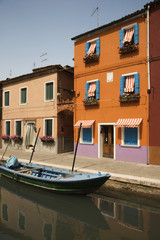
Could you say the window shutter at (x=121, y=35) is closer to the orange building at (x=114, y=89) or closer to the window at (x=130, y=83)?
the orange building at (x=114, y=89)

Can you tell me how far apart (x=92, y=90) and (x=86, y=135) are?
3.41 m

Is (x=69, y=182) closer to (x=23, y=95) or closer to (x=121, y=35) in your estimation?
(x=121, y=35)

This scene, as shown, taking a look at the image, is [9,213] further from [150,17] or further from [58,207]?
Result: [150,17]

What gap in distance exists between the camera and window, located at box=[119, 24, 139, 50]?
1174cm

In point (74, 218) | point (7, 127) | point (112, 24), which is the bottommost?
point (74, 218)

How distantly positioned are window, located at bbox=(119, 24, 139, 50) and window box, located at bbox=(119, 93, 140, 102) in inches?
117

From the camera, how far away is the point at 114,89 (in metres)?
12.7

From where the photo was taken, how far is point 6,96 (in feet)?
67.5

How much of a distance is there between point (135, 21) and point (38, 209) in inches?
478

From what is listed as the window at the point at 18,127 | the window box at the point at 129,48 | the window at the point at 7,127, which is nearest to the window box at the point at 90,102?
the window box at the point at 129,48

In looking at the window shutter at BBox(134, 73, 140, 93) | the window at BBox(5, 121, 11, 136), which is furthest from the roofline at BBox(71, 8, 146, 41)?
the window at BBox(5, 121, 11, 136)

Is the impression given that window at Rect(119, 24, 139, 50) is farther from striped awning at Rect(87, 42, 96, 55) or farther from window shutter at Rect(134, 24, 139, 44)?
striped awning at Rect(87, 42, 96, 55)

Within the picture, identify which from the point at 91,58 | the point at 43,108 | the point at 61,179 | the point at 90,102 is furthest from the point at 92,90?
the point at 61,179

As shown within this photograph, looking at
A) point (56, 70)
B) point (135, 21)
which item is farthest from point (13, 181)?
point (135, 21)
